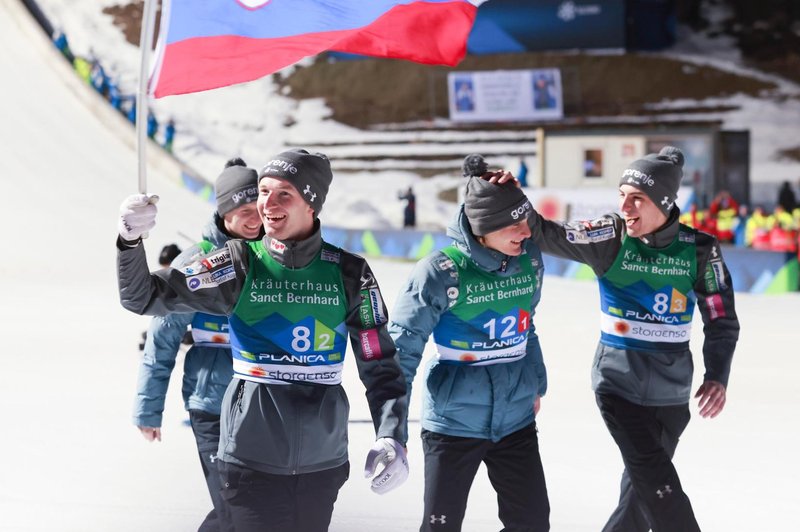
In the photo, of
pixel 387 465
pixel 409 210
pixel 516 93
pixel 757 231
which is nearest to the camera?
pixel 387 465

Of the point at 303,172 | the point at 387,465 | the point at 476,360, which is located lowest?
the point at 387,465

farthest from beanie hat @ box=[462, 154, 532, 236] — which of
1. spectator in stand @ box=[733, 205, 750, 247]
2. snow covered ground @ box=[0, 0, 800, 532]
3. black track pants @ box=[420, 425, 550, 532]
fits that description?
spectator in stand @ box=[733, 205, 750, 247]

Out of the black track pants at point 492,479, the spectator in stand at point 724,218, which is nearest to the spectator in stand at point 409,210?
the spectator in stand at point 724,218

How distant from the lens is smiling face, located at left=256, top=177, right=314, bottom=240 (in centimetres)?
345

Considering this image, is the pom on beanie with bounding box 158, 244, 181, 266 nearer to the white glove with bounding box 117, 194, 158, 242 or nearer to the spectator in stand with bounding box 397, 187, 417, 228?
the white glove with bounding box 117, 194, 158, 242

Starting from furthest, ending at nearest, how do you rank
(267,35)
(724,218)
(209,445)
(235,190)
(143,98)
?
1. (724,218)
2. (235,190)
3. (267,35)
4. (209,445)
5. (143,98)

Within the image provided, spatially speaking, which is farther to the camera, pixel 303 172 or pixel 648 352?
pixel 648 352

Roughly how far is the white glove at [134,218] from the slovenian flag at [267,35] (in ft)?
3.29

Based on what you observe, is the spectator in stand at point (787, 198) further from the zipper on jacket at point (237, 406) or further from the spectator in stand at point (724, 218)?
the zipper on jacket at point (237, 406)

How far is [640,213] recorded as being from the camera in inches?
183

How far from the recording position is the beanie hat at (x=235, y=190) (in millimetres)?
4621

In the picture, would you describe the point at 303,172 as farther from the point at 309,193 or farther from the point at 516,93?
the point at 516,93

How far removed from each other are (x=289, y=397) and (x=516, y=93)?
29.9 m

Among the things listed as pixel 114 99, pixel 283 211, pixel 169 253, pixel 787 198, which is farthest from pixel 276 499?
pixel 114 99
